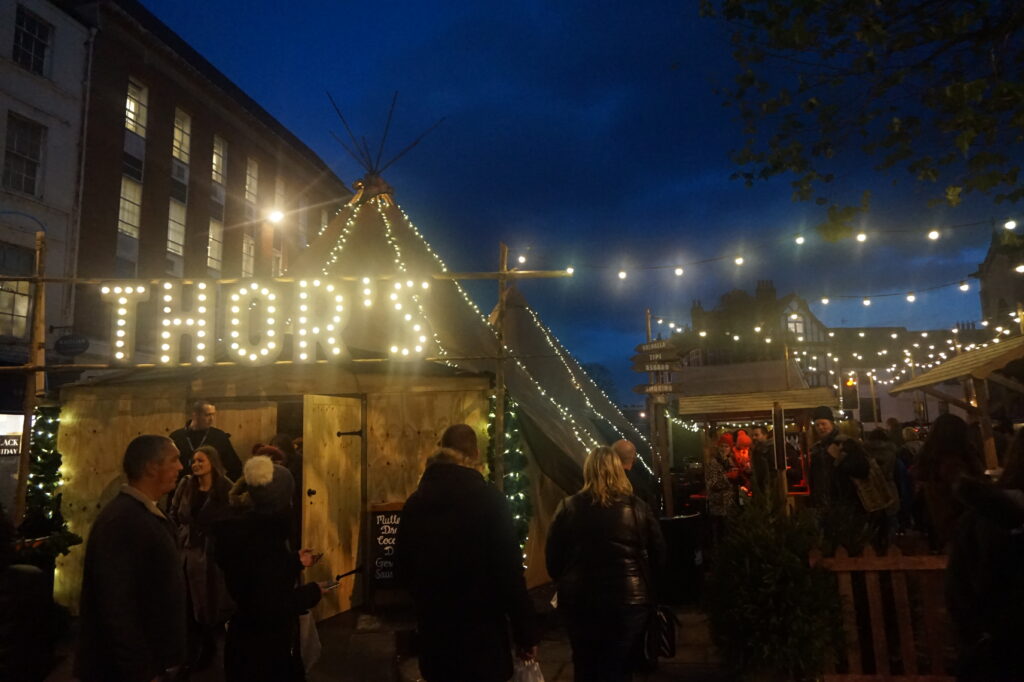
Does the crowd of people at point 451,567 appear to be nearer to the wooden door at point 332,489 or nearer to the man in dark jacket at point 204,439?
the man in dark jacket at point 204,439

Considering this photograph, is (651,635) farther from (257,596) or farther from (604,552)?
(257,596)

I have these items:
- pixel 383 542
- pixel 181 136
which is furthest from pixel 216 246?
pixel 383 542

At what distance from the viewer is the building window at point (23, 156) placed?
1706 cm

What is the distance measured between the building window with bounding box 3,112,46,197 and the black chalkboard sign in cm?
1468

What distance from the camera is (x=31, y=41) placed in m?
17.9

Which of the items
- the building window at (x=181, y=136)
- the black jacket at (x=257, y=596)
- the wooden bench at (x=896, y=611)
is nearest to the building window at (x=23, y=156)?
the building window at (x=181, y=136)

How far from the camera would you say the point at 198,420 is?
7.43 metres

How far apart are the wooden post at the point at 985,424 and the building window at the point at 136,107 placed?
2186 cm

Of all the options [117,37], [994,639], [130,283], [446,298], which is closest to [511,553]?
[994,639]

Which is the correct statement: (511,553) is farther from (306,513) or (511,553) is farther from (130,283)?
(130,283)

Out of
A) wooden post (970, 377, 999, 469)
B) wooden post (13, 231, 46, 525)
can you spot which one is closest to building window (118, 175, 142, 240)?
wooden post (13, 231, 46, 525)

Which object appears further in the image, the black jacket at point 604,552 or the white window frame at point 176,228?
the white window frame at point 176,228

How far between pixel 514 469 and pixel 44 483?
5.44 metres

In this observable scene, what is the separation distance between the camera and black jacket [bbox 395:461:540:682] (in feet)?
10.8
